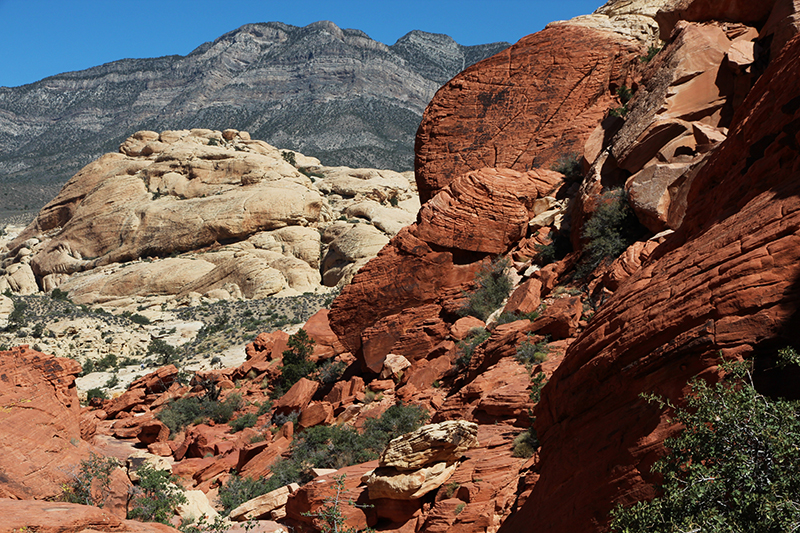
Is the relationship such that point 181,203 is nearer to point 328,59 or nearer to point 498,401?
point 498,401

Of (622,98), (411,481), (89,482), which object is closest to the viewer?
(411,481)

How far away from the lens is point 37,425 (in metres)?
12.5

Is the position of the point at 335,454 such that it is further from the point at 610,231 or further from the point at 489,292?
the point at 610,231

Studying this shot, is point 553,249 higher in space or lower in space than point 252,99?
lower

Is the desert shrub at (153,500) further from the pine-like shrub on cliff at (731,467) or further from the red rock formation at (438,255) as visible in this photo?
the pine-like shrub on cliff at (731,467)

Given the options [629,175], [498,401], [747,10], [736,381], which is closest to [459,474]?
[498,401]

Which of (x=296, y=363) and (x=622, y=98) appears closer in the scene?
(x=622, y=98)

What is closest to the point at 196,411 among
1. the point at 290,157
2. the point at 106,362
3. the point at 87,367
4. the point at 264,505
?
the point at 264,505

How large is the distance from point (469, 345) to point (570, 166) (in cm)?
742

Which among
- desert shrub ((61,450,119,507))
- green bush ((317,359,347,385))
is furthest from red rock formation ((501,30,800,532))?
green bush ((317,359,347,385))

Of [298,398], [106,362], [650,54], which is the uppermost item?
[650,54]

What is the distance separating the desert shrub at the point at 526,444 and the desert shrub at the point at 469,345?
177 inches

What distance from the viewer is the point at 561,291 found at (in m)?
14.7

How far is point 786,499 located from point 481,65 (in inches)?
784
